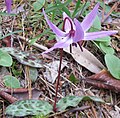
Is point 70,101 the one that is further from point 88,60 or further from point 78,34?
point 78,34

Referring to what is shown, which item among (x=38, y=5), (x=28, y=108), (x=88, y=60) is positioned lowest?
(x=28, y=108)

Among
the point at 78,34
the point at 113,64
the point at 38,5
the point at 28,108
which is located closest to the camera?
the point at 78,34

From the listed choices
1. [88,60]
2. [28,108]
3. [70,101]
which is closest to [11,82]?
[28,108]

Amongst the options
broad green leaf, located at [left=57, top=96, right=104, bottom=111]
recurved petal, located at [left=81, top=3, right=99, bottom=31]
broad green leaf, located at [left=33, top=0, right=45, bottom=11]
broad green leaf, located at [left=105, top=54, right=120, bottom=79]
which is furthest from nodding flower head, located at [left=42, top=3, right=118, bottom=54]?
broad green leaf, located at [left=33, top=0, right=45, bottom=11]

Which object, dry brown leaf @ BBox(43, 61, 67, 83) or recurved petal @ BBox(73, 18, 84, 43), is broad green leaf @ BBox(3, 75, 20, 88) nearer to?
dry brown leaf @ BBox(43, 61, 67, 83)

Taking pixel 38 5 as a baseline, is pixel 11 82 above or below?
below
